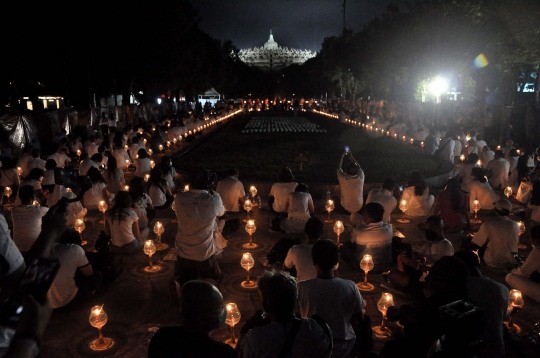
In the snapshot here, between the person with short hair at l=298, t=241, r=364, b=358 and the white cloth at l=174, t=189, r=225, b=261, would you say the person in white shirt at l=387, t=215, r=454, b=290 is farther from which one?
the white cloth at l=174, t=189, r=225, b=261

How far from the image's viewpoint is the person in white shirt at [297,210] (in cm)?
839

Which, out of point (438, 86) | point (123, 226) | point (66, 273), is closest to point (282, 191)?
point (123, 226)

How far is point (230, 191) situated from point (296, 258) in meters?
4.67

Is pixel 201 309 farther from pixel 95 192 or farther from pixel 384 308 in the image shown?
pixel 95 192

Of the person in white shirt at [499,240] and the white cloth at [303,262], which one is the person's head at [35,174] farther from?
the person in white shirt at [499,240]

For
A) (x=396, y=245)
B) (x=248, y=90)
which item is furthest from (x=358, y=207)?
(x=248, y=90)

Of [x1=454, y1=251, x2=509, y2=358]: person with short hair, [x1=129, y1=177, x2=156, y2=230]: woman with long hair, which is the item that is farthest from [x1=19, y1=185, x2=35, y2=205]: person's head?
[x1=454, y1=251, x2=509, y2=358]: person with short hair

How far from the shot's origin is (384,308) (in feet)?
17.0

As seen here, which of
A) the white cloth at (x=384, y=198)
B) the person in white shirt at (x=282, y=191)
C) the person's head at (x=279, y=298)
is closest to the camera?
the person's head at (x=279, y=298)

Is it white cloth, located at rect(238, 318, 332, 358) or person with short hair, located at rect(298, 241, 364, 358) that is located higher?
white cloth, located at rect(238, 318, 332, 358)

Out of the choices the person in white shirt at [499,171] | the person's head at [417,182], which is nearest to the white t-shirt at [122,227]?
the person's head at [417,182]

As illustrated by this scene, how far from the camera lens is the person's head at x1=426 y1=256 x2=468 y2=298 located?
12.1 ft

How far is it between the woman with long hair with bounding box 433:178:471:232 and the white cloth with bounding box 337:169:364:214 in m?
1.57

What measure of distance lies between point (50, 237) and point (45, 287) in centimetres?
66
